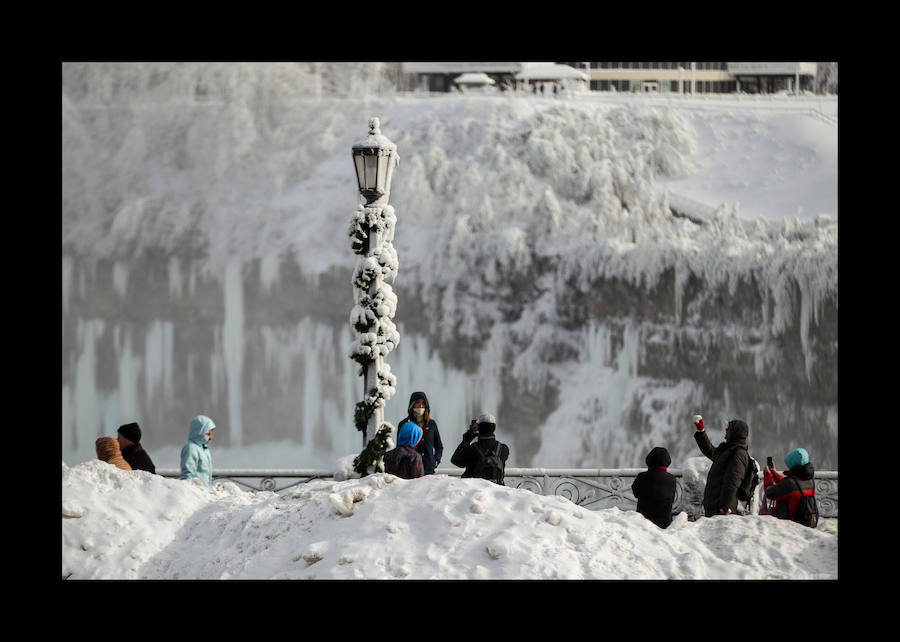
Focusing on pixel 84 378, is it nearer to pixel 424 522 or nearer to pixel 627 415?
pixel 627 415

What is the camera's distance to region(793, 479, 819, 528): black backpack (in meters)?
7.57

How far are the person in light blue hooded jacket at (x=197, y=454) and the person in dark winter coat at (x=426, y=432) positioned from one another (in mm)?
1568

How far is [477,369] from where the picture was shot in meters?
27.6

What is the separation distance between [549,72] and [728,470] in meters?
23.5

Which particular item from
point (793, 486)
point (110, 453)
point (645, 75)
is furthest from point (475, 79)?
point (793, 486)

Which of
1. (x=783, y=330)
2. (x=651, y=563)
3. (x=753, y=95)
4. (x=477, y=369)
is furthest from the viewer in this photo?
(x=753, y=95)

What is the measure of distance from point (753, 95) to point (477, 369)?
1069 centimetres

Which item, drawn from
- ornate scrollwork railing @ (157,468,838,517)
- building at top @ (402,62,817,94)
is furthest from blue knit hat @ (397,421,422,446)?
building at top @ (402,62,817,94)

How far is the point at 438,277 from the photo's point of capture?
90.6 ft

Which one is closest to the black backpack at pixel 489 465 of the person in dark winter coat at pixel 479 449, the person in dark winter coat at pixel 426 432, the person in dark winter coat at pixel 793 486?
the person in dark winter coat at pixel 479 449

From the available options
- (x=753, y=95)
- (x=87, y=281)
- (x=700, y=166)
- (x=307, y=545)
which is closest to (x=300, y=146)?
(x=87, y=281)

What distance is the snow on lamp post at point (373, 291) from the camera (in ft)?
31.4

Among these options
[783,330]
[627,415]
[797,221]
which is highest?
[797,221]

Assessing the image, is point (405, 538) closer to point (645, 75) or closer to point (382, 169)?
point (382, 169)
